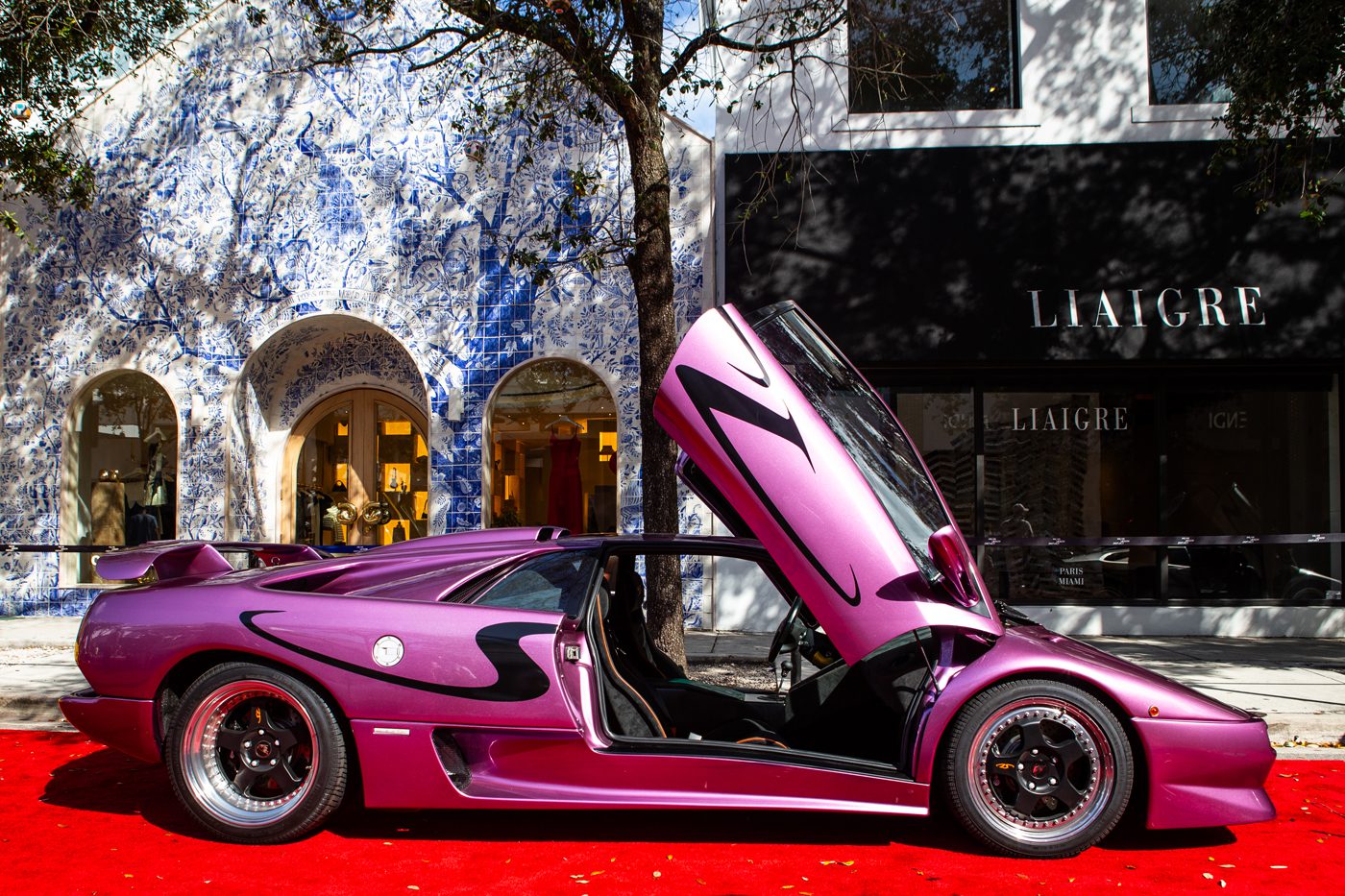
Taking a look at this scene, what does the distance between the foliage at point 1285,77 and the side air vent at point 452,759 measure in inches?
293

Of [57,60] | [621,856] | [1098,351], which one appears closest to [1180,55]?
[1098,351]

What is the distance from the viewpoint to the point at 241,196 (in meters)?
10.6

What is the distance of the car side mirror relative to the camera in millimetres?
3561

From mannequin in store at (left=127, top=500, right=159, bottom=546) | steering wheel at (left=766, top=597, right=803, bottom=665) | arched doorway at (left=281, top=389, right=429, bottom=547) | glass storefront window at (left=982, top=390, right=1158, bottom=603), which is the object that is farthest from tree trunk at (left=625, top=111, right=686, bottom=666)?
mannequin in store at (left=127, top=500, right=159, bottom=546)

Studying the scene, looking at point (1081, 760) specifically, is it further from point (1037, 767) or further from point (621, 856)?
point (621, 856)

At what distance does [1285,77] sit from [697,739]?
7050 mm

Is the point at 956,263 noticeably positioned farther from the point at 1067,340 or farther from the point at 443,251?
the point at 443,251

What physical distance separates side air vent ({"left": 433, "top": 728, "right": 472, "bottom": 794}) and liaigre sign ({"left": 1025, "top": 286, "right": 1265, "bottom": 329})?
775 cm

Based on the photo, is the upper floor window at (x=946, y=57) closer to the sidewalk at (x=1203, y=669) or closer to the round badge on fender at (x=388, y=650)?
the sidewalk at (x=1203, y=669)

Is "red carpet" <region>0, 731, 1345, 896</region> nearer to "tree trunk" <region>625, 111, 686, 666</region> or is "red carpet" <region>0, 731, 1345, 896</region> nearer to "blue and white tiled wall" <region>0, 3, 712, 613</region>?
"tree trunk" <region>625, 111, 686, 666</region>

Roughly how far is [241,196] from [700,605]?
650 centimetres

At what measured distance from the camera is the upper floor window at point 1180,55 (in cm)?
1013

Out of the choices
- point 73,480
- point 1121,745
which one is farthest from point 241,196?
point 1121,745

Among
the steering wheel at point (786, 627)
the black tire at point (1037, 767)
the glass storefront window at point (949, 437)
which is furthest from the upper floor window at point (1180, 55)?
the black tire at point (1037, 767)
